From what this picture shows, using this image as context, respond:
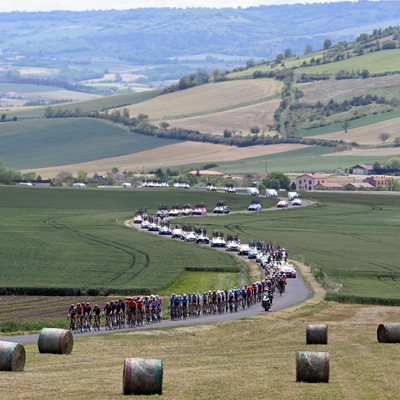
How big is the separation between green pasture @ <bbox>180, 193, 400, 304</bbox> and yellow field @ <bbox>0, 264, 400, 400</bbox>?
17.8m

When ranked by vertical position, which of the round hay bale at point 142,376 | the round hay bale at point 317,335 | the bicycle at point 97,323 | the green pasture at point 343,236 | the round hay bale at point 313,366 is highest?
the round hay bale at point 142,376

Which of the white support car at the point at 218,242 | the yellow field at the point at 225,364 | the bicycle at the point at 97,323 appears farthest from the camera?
the white support car at the point at 218,242

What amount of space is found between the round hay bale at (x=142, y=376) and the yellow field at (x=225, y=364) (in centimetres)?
52

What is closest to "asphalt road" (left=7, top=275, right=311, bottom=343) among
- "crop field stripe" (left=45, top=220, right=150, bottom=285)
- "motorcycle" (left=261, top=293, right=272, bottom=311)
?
"motorcycle" (left=261, top=293, right=272, bottom=311)

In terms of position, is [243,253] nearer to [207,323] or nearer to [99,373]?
[207,323]

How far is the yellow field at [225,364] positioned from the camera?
32656 millimetres

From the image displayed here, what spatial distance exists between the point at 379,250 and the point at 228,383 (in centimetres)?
6721

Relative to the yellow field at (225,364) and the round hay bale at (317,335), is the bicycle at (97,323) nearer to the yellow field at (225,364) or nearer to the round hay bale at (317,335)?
the yellow field at (225,364)

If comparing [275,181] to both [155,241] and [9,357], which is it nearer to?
[155,241]

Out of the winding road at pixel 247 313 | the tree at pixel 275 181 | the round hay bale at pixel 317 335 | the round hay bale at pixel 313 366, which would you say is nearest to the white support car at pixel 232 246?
the winding road at pixel 247 313

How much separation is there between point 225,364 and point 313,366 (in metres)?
5.63

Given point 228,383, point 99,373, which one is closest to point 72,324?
point 99,373

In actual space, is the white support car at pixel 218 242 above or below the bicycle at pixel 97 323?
below

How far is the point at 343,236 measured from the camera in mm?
113250
